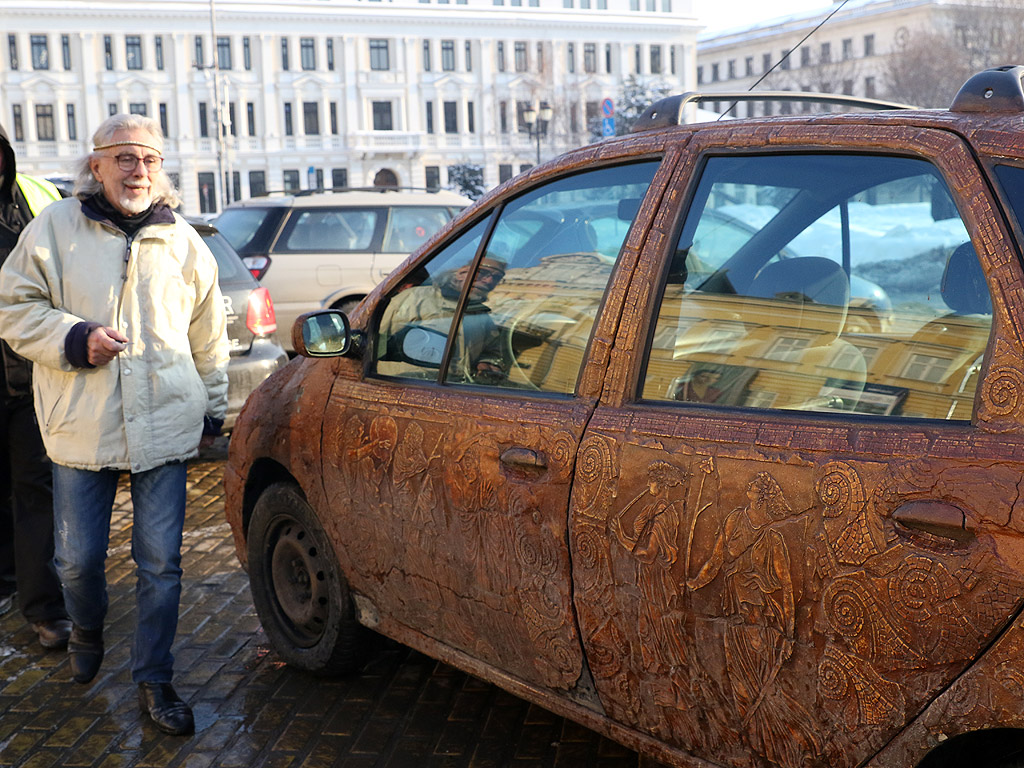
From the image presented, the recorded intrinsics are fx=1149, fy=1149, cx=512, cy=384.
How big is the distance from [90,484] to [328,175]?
267ft

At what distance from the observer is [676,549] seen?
2.40 m

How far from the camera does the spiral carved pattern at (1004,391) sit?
1.95 metres

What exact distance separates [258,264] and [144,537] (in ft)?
24.2

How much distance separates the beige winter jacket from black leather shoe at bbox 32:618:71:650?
969mm

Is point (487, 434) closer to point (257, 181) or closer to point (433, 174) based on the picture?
point (257, 181)

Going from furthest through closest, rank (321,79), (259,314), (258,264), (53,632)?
(321,79), (258,264), (259,314), (53,632)

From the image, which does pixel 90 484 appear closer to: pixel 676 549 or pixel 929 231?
pixel 676 549

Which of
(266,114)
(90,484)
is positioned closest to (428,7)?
(266,114)

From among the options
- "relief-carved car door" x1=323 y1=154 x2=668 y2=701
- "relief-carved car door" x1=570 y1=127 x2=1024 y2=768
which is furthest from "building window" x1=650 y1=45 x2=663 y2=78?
"relief-carved car door" x1=570 y1=127 x2=1024 y2=768

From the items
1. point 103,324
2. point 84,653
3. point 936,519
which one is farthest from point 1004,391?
point 84,653

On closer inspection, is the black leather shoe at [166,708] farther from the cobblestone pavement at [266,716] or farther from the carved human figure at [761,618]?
the carved human figure at [761,618]

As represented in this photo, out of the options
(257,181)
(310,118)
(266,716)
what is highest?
(310,118)

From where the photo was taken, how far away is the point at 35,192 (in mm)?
4676

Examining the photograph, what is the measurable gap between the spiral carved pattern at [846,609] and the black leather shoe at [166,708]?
7.57ft
